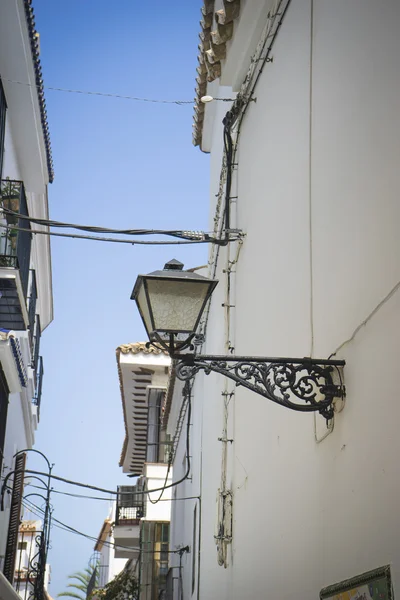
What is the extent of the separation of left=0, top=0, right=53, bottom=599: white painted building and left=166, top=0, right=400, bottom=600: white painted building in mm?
2845

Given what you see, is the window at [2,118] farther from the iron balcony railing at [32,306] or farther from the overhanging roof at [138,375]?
the overhanging roof at [138,375]

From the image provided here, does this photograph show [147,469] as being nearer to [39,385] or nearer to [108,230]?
[39,385]

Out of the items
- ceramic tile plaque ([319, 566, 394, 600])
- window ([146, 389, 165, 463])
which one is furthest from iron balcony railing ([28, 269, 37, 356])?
ceramic tile plaque ([319, 566, 394, 600])

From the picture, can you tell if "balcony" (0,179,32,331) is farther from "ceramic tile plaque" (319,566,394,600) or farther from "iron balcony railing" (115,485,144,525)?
"iron balcony railing" (115,485,144,525)

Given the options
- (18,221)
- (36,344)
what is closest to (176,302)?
(18,221)

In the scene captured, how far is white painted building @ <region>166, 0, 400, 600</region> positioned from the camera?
3842mm

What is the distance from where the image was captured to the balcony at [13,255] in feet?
38.3

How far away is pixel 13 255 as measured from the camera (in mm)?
11836

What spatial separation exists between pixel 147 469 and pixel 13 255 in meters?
10.9

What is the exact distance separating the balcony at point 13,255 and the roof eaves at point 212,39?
112 inches

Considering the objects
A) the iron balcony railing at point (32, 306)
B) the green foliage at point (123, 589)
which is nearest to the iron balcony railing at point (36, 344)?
the iron balcony railing at point (32, 306)

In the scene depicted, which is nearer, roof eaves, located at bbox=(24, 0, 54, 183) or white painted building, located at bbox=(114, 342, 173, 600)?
roof eaves, located at bbox=(24, 0, 54, 183)

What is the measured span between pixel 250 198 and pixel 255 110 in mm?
833

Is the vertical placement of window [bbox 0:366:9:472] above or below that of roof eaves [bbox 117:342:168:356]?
below
